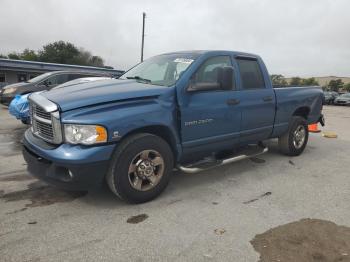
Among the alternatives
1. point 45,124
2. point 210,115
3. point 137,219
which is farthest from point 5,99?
point 137,219

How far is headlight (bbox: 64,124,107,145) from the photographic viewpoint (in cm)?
327

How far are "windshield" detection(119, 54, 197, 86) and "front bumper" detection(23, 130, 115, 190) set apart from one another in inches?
54.0

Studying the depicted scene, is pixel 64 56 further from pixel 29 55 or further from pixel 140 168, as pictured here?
pixel 140 168

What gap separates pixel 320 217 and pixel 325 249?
732 millimetres

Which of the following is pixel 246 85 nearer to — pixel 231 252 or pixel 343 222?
pixel 343 222

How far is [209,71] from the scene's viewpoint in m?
4.50

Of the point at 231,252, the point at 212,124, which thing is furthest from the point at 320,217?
the point at 212,124

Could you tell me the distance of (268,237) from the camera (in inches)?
123

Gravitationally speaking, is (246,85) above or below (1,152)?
above

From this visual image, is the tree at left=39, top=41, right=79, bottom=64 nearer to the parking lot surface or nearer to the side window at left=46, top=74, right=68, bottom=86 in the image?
the side window at left=46, top=74, right=68, bottom=86

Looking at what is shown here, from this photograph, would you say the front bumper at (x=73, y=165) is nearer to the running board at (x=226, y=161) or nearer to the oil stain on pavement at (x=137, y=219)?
the oil stain on pavement at (x=137, y=219)

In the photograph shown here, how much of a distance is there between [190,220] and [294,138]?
3.58m

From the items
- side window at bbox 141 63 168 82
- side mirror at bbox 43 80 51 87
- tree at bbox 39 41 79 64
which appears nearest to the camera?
side window at bbox 141 63 168 82

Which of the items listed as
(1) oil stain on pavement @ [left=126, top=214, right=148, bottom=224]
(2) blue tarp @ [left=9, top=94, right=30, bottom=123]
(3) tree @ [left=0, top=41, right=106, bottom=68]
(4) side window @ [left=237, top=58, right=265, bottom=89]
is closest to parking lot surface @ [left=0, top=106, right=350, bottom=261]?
(1) oil stain on pavement @ [left=126, top=214, right=148, bottom=224]
